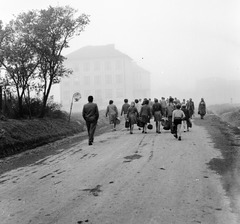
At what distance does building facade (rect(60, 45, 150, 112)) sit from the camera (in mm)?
73625

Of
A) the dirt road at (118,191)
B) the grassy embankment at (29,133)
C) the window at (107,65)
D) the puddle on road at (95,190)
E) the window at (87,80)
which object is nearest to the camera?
the dirt road at (118,191)

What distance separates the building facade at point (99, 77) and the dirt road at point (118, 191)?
6325 centimetres

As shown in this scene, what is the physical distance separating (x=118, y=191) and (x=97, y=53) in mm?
72642

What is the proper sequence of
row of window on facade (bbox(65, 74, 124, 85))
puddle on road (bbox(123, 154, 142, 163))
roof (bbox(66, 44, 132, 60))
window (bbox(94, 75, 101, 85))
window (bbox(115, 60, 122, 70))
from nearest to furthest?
puddle on road (bbox(123, 154, 142, 163)) < row of window on facade (bbox(65, 74, 124, 85)) < window (bbox(115, 60, 122, 70)) < roof (bbox(66, 44, 132, 60)) < window (bbox(94, 75, 101, 85))

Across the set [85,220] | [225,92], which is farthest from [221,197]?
[225,92]

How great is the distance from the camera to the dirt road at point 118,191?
15.6 feet

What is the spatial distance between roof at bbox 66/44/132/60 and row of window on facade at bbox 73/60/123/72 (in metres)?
1.47

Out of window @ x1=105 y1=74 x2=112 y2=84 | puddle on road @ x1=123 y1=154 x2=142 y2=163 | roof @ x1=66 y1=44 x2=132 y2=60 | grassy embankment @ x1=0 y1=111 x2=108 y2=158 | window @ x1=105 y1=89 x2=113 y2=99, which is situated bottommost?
A: puddle on road @ x1=123 y1=154 x2=142 y2=163

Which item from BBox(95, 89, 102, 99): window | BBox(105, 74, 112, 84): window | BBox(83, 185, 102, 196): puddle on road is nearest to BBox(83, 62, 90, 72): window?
BBox(105, 74, 112, 84): window

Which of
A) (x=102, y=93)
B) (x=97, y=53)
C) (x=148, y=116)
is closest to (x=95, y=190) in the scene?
(x=148, y=116)

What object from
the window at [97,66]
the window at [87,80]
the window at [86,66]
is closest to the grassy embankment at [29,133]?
the window at [87,80]

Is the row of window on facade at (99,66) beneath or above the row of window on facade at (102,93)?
above

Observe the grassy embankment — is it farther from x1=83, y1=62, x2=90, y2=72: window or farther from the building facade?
x1=83, y1=62, x2=90, y2=72: window

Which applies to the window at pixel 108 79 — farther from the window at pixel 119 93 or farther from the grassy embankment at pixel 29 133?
the grassy embankment at pixel 29 133
